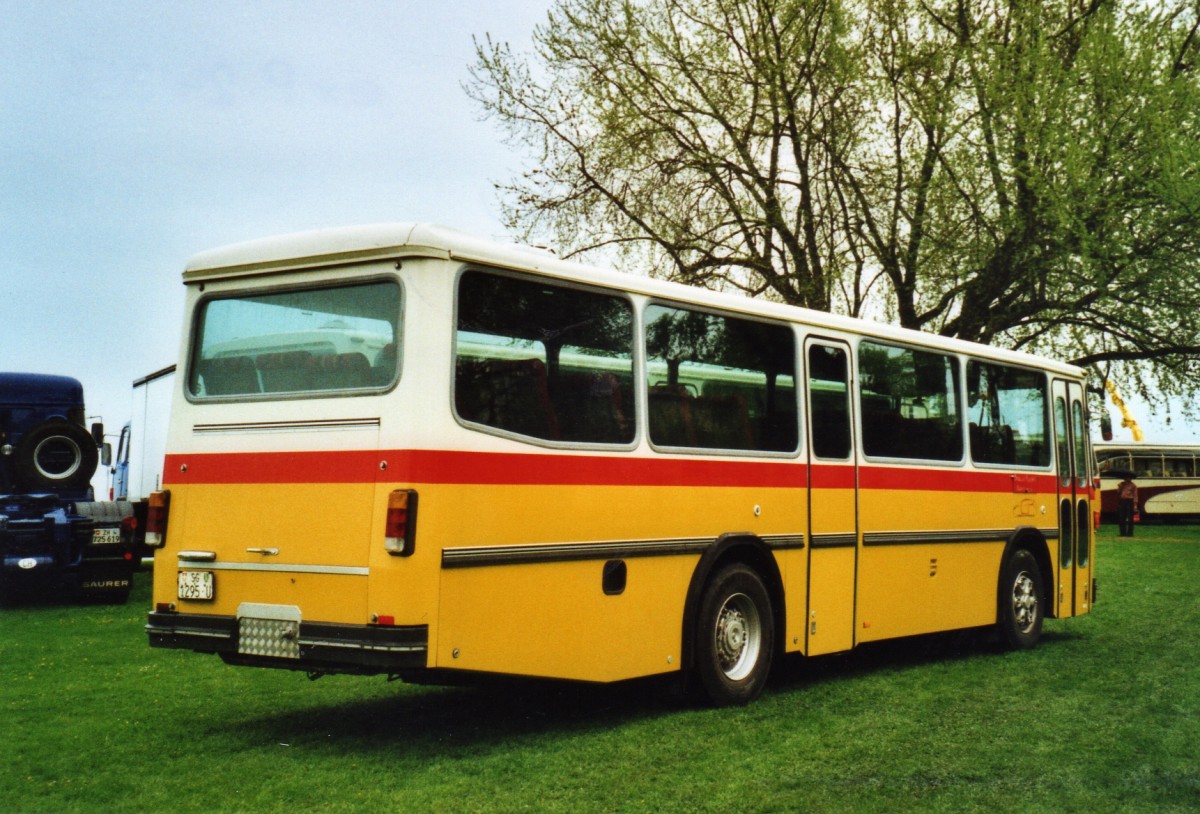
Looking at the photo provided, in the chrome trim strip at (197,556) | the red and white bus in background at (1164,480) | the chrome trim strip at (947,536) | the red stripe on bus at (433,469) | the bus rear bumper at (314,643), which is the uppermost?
the red and white bus in background at (1164,480)

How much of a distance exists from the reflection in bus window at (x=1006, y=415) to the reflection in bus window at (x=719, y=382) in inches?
122

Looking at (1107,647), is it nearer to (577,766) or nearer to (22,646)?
(577,766)

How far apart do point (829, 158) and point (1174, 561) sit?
32.9ft

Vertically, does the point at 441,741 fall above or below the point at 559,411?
below

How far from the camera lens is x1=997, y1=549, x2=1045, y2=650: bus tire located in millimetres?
12602

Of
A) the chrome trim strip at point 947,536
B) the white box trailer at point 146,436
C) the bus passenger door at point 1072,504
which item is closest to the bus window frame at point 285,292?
the chrome trim strip at point 947,536

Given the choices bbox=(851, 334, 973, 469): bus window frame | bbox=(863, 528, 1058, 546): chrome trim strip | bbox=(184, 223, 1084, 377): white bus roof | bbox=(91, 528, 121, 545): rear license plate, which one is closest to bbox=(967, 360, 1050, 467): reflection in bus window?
bbox=(851, 334, 973, 469): bus window frame

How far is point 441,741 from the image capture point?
7.93 m

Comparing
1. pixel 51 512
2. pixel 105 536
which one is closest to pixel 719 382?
pixel 105 536

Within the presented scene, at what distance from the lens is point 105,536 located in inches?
666

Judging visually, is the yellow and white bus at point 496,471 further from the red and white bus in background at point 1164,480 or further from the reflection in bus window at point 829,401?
the red and white bus in background at point 1164,480

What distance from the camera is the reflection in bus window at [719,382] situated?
28.7ft

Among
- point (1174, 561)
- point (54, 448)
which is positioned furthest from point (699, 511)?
point (1174, 561)

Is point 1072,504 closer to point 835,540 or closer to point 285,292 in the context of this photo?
point 835,540
